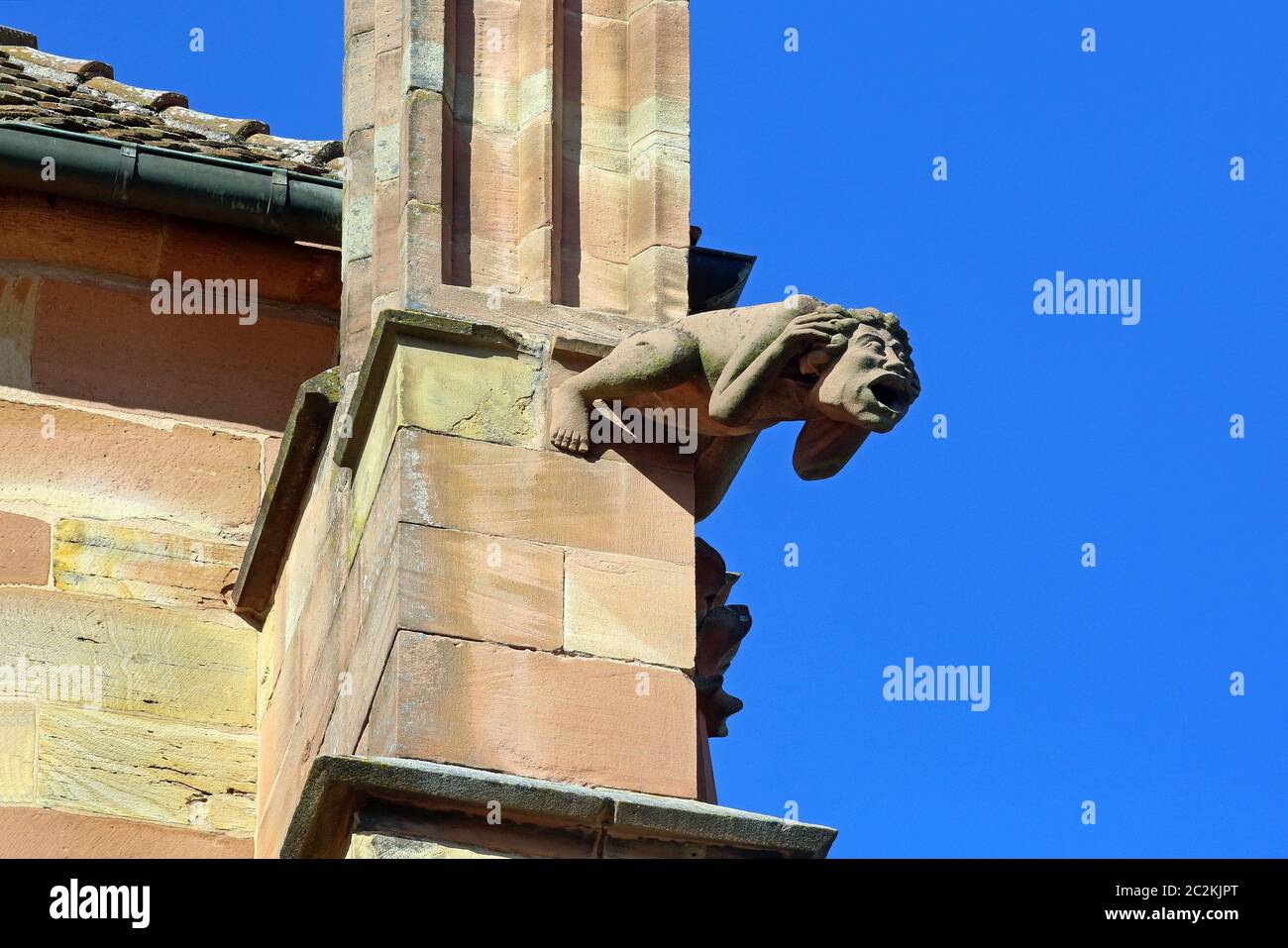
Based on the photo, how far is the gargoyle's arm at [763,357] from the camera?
25.6 feet

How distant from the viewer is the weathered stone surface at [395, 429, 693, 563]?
7723 mm

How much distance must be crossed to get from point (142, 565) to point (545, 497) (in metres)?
1.75

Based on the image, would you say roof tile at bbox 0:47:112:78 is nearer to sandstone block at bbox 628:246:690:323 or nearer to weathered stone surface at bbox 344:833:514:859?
sandstone block at bbox 628:246:690:323

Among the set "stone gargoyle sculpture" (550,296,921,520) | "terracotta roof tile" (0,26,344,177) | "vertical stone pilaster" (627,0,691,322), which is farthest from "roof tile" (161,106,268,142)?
"stone gargoyle sculpture" (550,296,921,520)

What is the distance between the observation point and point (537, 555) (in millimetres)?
7727

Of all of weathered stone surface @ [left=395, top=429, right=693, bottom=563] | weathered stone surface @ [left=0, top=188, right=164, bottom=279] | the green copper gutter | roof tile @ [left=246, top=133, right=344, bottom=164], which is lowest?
weathered stone surface @ [left=395, top=429, right=693, bottom=563]

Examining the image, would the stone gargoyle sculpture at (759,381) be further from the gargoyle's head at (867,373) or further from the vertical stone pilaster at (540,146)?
the vertical stone pilaster at (540,146)

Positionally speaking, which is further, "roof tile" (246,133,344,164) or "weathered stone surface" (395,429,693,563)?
"roof tile" (246,133,344,164)

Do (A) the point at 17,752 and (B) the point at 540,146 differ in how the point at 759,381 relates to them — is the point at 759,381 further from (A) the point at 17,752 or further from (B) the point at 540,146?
(A) the point at 17,752

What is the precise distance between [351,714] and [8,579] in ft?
5.25

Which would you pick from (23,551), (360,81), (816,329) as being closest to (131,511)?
(23,551)
